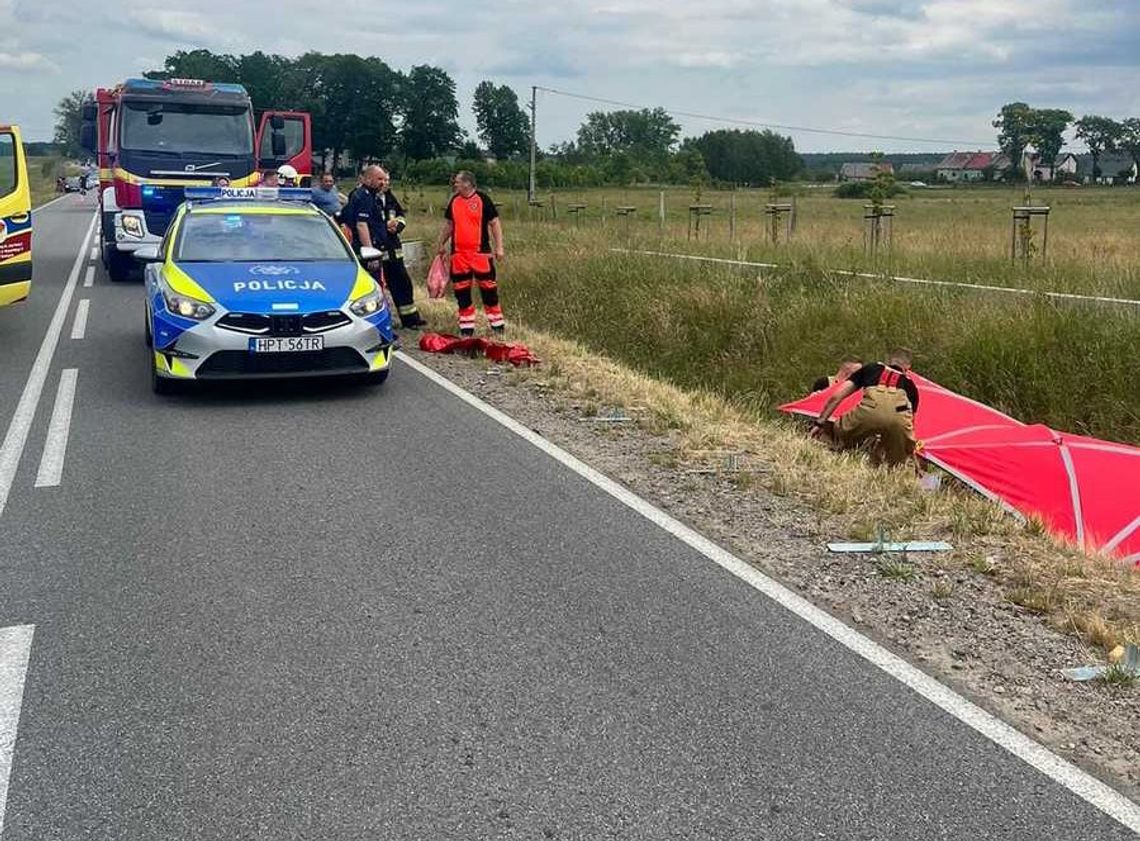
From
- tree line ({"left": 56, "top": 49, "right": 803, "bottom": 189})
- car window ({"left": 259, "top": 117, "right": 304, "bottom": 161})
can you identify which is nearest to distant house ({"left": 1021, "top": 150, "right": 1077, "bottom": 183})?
tree line ({"left": 56, "top": 49, "right": 803, "bottom": 189})

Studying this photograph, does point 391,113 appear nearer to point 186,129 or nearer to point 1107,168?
point 1107,168

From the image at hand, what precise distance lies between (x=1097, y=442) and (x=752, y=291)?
19.6 ft

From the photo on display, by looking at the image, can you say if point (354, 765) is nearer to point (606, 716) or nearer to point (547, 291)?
point (606, 716)

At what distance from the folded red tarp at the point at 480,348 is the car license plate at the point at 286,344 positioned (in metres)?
2.68

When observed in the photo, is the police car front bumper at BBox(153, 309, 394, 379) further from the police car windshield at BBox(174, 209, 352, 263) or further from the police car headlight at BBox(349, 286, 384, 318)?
the police car windshield at BBox(174, 209, 352, 263)

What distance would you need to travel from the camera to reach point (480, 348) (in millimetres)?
12133

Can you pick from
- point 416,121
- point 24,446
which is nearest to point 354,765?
point 24,446

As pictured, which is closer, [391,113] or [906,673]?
[906,673]

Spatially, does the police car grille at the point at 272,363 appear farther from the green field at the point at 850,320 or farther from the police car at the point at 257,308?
the green field at the point at 850,320

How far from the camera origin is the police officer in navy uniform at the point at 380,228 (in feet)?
43.7

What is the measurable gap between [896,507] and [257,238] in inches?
259

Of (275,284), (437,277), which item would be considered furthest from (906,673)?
(437,277)

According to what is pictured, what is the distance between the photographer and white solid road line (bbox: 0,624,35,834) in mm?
3650

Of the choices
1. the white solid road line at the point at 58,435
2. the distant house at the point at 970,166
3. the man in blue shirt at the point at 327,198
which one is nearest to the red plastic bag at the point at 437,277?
the man in blue shirt at the point at 327,198
